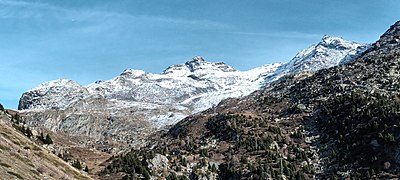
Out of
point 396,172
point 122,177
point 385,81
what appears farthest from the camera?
point 385,81

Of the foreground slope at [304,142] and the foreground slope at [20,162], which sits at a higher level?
the foreground slope at [304,142]

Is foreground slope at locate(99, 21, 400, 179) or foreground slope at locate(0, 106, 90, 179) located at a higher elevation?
foreground slope at locate(99, 21, 400, 179)

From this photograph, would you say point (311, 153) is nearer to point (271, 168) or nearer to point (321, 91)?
point (271, 168)

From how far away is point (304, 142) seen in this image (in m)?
119

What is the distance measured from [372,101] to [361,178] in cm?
3949

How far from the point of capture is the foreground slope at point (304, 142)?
9644cm

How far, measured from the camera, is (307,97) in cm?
16400

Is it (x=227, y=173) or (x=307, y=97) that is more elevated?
(x=307, y=97)

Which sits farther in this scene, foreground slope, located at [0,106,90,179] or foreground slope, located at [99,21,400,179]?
foreground slope, located at [99,21,400,179]

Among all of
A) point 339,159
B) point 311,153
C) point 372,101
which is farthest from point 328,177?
point 372,101

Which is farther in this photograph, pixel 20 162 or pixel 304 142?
pixel 304 142

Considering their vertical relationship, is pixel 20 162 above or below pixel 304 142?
below

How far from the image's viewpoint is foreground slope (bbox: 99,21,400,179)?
96438mm

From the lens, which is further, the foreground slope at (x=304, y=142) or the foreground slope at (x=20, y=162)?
the foreground slope at (x=304, y=142)
